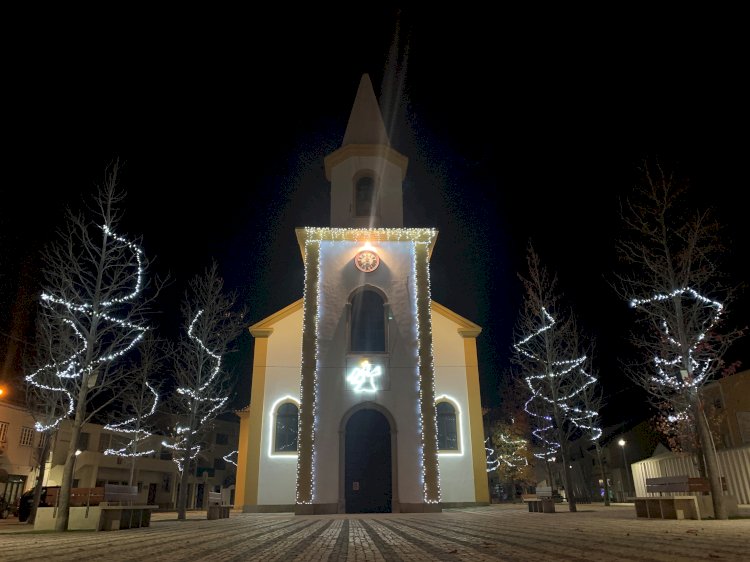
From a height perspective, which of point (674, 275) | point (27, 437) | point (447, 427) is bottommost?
point (447, 427)

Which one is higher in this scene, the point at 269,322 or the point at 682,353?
the point at 269,322

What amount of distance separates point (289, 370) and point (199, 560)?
1806 cm

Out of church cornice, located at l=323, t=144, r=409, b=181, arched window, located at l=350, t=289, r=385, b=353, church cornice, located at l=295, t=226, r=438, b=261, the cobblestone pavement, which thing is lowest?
the cobblestone pavement

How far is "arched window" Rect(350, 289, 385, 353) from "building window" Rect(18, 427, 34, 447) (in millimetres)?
27375

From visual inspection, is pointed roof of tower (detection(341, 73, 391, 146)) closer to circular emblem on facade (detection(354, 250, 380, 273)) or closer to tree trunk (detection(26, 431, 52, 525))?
circular emblem on facade (detection(354, 250, 380, 273))

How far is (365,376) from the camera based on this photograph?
20.5 m

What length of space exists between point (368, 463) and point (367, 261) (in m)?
8.36

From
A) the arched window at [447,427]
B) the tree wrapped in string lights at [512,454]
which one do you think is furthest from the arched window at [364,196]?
the tree wrapped in string lights at [512,454]

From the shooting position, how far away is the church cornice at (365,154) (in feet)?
81.0

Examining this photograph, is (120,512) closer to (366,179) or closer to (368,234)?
(368,234)

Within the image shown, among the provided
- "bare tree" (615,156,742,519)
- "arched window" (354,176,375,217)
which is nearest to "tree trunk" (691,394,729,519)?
"bare tree" (615,156,742,519)

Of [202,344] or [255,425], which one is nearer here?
[202,344]

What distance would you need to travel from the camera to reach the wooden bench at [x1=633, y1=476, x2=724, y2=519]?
39.0ft

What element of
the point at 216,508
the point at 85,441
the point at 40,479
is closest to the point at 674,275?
the point at 216,508
